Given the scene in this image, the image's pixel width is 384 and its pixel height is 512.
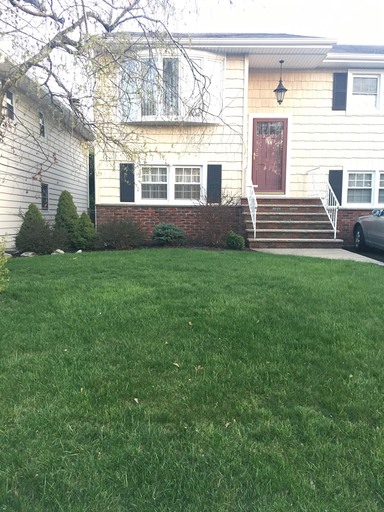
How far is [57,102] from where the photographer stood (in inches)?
287

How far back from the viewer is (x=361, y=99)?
1216 cm

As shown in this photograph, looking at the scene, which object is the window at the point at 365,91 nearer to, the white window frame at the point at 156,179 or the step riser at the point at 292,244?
the step riser at the point at 292,244

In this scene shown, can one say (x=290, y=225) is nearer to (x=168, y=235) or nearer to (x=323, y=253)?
(x=323, y=253)

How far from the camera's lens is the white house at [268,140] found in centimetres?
1115

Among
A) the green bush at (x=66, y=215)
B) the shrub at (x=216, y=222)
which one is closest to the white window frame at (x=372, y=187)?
the shrub at (x=216, y=222)

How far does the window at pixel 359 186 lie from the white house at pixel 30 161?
8008 mm

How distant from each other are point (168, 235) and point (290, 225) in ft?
10.7

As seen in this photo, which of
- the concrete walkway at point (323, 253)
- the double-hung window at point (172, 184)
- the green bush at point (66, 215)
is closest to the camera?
the concrete walkway at point (323, 253)

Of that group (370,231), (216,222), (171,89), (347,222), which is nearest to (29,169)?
(216,222)

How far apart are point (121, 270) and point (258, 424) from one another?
438 centimetres

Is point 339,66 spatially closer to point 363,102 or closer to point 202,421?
point 363,102

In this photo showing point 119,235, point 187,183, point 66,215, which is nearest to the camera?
point 119,235

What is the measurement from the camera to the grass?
189cm

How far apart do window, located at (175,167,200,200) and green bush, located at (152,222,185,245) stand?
154 centimetres
